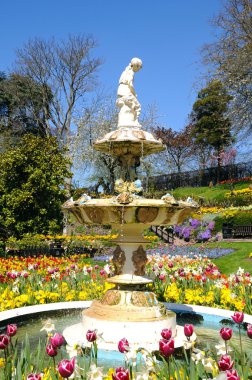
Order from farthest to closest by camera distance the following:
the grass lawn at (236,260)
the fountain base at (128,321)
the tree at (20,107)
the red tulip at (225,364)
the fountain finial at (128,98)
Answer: the tree at (20,107), the grass lawn at (236,260), the fountain finial at (128,98), the fountain base at (128,321), the red tulip at (225,364)

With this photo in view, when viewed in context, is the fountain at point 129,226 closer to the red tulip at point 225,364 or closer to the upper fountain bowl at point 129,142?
the upper fountain bowl at point 129,142

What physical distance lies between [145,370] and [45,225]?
16.3 meters

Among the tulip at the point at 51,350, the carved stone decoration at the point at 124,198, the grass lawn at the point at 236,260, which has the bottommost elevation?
the grass lawn at the point at 236,260

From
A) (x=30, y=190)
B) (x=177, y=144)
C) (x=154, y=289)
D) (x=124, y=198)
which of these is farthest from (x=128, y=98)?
(x=177, y=144)

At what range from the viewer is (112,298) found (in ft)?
18.0

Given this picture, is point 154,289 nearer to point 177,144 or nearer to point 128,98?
point 128,98

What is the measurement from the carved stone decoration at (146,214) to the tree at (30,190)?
13107 mm

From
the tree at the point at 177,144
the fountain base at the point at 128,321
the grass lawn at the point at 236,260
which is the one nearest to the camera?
the fountain base at the point at 128,321

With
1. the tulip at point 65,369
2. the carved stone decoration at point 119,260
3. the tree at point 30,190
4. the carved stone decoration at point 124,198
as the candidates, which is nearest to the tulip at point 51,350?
the tulip at point 65,369

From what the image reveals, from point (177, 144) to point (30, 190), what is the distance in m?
33.0

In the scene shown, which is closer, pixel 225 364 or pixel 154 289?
pixel 225 364

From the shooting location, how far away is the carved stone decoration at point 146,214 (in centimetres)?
508

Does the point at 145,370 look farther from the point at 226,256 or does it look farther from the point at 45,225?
the point at 45,225

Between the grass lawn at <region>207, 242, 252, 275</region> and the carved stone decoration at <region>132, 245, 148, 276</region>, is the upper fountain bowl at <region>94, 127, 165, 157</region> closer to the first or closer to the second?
the carved stone decoration at <region>132, 245, 148, 276</region>
